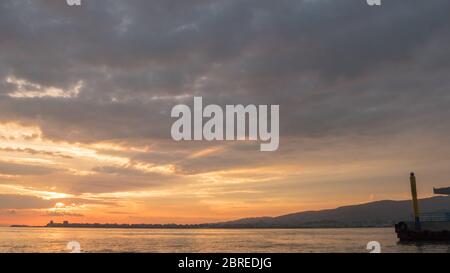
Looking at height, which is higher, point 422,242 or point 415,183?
point 415,183
